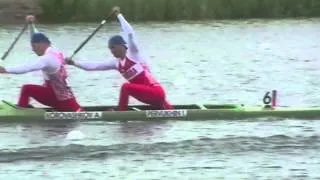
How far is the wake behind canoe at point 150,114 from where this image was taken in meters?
15.7

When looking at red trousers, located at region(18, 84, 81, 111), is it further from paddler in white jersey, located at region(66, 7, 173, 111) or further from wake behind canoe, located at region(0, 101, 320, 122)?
paddler in white jersey, located at region(66, 7, 173, 111)

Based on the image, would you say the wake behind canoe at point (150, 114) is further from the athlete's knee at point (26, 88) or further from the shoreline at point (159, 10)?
the shoreline at point (159, 10)

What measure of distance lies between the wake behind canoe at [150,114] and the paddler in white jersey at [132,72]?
0.77ft

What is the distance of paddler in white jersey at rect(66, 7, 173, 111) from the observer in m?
15.7

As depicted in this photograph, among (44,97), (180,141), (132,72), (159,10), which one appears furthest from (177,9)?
(180,141)

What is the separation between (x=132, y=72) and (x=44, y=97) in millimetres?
1561

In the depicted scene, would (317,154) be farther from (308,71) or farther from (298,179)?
(308,71)

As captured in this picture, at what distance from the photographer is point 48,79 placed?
15844 mm

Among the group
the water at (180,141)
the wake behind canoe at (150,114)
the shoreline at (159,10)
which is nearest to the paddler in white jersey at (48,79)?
the wake behind canoe at (150,114)

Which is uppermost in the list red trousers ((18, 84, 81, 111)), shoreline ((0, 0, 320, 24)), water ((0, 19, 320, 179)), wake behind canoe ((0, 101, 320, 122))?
shoreline ((0, 0, 320, 24))

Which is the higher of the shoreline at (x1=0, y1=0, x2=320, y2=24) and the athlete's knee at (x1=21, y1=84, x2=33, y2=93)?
the shoreline at (x1=0, y1=0, x2=320, y2=24)

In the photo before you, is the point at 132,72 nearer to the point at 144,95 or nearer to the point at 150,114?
the point at 144,95

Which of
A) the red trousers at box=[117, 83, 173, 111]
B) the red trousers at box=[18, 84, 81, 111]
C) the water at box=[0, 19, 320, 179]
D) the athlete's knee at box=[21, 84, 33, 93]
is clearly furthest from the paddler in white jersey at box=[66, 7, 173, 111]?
the athlete's knee at box=[21, 84, 33, 93]

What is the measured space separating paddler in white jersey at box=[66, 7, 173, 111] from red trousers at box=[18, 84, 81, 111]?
24.8 inches
